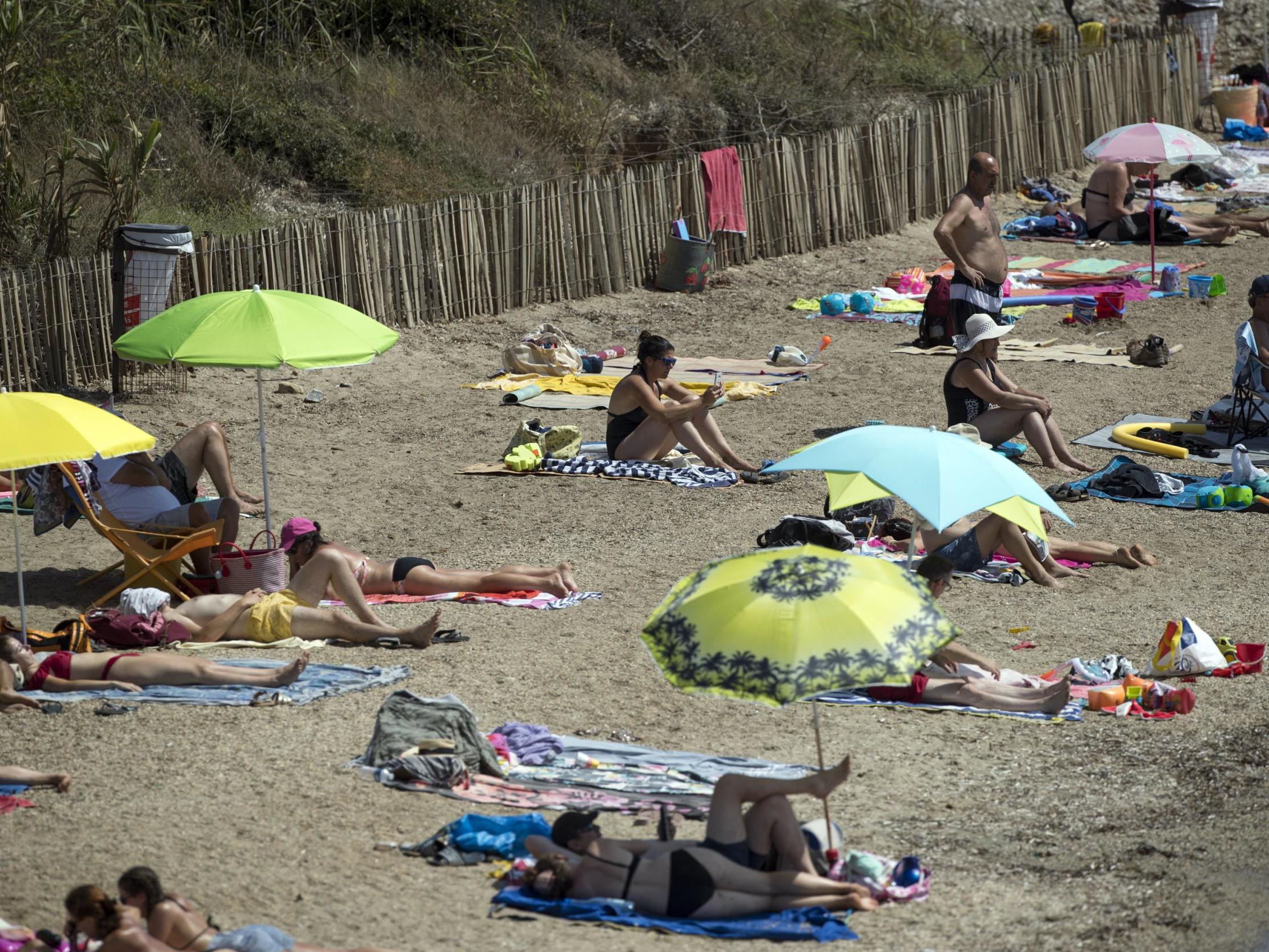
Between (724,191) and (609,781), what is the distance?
37.2 ft

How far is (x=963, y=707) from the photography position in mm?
7238

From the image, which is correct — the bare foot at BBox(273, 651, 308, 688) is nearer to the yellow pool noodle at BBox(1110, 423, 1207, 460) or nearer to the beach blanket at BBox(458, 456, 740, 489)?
the beach blanket at BBox(458, 456, 740, 489)

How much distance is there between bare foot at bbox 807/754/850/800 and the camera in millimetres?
5285

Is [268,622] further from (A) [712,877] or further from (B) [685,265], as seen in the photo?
(B) [685,265]

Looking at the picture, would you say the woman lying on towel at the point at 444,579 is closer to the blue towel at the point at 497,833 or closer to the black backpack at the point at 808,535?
the black backpack at the point at 808,535

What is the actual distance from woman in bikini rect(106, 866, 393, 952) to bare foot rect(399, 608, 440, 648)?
282 cm

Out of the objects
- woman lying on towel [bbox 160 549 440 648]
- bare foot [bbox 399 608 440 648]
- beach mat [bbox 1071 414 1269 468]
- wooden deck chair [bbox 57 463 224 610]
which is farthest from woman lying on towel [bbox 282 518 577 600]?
beach mat [bbox 1071 414 1269 468]

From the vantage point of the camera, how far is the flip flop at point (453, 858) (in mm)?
5523

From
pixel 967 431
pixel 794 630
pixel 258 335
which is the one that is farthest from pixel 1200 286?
pixel 794 630

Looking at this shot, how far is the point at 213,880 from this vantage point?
527cm

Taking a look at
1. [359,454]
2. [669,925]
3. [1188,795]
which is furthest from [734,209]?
[669,925]

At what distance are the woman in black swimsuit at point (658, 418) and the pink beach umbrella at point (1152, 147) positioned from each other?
6.53 metres

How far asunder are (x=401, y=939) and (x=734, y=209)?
12.8m

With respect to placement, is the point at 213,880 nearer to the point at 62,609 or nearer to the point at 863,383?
the point at 62,609
